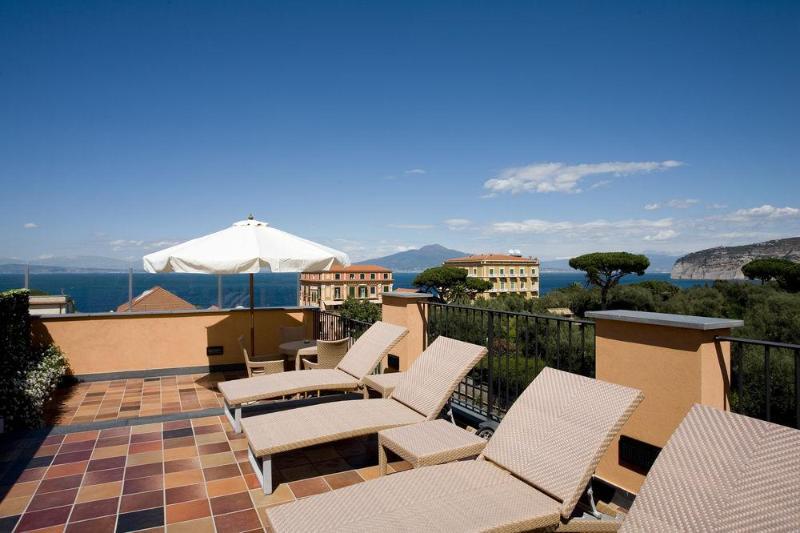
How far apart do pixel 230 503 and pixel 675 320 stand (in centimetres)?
307

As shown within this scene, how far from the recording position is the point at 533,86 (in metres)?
24.4

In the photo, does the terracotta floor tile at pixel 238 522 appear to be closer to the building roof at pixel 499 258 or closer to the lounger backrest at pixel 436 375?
the lounger backrest at pixel 436 375

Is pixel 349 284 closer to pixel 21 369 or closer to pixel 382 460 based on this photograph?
pixel 21 369

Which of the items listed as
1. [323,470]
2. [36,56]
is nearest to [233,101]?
[36,56]

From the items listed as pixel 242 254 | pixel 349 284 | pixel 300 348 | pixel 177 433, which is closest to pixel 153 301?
pixel 300 348

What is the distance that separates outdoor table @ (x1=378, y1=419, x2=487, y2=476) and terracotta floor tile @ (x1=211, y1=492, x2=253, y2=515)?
0.93 m

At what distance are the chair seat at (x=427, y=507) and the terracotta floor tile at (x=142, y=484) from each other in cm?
Result: 161

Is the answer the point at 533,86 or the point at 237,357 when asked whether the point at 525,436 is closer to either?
the point at 237,357

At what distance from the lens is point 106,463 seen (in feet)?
12.5

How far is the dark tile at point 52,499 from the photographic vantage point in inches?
123

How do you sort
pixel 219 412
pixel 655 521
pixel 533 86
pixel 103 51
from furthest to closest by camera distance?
pixel 533 86 < pixel 103 51 < pixel 219 412 < pixel 655 521

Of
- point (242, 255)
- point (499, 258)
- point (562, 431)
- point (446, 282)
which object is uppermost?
point (499, 258)

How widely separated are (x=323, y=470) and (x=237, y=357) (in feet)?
16.3

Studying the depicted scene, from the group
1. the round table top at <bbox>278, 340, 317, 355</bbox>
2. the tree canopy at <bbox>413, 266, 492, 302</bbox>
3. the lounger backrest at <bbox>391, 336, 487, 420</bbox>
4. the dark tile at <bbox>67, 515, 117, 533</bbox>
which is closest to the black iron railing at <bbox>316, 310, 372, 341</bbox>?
the round table top at <bbox>278, 340, 317, 355</bbox>
